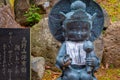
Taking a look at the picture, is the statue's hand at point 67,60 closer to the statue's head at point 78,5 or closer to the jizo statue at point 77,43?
the jizo statue at point 77,43

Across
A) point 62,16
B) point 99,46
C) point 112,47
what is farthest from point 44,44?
point 62,16

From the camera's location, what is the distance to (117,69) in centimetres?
634

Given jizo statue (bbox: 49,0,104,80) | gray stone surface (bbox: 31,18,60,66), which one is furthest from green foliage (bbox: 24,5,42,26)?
jizo statue (bbox: 49,0,104,80)

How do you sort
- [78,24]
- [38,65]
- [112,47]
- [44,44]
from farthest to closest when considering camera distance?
1. [112,47]
2. [44,44]
3. [38,65]
4. [78,24]

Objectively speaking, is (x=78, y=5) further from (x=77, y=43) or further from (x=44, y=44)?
(x=44, y=44)

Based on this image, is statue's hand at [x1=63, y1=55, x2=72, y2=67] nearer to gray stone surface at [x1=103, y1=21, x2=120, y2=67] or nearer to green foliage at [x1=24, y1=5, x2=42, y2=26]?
gray stone surface at [x1=103, y1=21, x2=120, y2=67]

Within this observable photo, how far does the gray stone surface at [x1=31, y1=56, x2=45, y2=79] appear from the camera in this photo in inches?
218

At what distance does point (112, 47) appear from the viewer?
634 centimetres

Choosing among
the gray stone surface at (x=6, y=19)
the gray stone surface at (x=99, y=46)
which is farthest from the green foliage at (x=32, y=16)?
the gray stone surface at (x=99, y=46)

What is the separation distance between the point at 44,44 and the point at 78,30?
9.58ft

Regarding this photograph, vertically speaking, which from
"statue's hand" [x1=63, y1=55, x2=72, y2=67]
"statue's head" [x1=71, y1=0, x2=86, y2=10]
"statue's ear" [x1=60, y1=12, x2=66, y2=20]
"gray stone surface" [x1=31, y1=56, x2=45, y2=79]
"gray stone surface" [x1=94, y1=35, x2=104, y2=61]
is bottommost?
"gray stone surface" [x1=31, y1=56, x2=45, y2=79]

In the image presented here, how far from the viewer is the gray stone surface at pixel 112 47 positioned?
633 cm

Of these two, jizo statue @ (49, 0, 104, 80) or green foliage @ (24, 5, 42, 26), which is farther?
green foliage @ (24, 5, 42, 26)

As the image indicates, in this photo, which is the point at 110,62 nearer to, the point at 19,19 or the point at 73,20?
the point at 19,19
